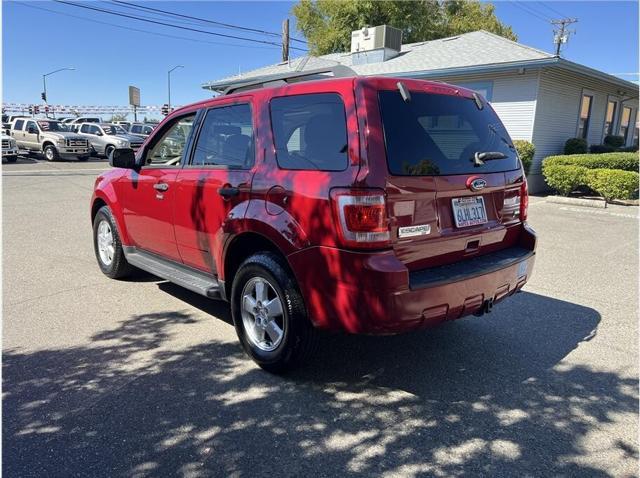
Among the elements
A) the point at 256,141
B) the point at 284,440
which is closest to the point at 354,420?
the point at 284,440

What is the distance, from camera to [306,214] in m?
3.02

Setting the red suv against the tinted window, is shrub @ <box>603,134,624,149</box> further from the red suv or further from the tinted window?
the tinted window

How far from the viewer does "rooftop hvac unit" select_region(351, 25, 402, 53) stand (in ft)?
63.1

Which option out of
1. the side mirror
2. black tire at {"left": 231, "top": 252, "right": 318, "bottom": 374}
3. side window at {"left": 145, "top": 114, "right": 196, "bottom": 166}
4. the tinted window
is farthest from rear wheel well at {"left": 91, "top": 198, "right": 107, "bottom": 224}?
the tinted window

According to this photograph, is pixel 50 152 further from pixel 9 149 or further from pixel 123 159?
pixel 123 159

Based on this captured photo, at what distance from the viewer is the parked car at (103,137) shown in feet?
83.4

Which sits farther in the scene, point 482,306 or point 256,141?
point 256,141

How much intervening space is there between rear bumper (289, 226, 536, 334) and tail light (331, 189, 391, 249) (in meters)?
0.07

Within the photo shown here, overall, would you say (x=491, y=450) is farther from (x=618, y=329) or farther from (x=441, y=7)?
(x=441, y=7)

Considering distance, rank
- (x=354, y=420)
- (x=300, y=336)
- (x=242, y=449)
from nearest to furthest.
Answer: (x=242, y=449), (x=354, y=420), (x=300, y=336)

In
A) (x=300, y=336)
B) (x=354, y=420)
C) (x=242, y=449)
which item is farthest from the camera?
(x=300, y=336)

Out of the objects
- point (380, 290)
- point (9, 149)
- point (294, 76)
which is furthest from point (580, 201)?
point (9, 149)

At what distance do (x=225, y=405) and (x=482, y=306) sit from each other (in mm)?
1789

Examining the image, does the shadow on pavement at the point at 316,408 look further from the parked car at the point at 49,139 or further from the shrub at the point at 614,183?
the parked car at the point at 49,139
